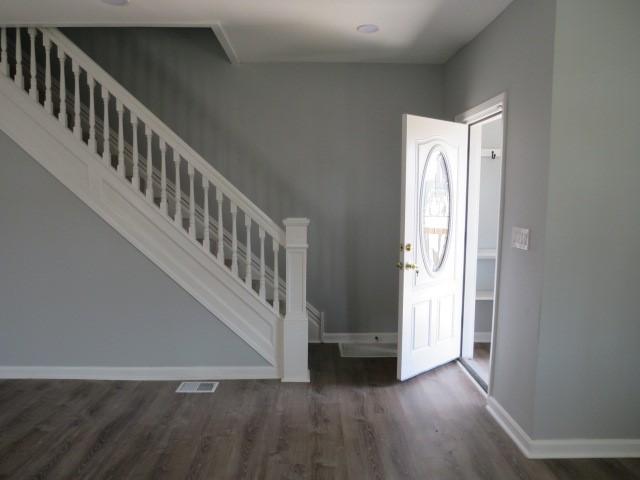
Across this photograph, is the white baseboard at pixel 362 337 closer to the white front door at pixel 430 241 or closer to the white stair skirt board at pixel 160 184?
the white stair skirt board at pixel 160 184

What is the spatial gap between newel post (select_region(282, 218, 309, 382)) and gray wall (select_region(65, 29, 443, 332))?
0.98 metres

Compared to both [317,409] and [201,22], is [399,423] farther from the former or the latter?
[201,22]

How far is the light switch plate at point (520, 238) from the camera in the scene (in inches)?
101

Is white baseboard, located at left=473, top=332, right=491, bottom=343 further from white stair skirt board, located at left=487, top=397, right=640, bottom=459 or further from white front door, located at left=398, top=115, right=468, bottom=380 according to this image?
white stair skirt board, located at left=487, top=397, right=640, bottom=459

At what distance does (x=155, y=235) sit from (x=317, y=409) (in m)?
1.72

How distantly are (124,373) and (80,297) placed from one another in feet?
2.20

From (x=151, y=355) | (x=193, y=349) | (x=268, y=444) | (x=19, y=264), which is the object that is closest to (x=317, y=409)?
(x=268, y=444)

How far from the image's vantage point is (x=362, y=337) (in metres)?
4.42

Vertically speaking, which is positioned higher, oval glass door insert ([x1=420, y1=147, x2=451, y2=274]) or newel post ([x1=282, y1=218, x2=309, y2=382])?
oval glass door insert ([x1=420, y1=147, x2=451, y2=274])

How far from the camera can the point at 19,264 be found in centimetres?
337

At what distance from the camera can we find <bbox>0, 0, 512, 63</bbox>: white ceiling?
113 inches

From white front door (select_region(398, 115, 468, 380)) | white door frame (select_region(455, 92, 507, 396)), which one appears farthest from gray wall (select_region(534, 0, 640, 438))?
white front door (select_region(398, 115, 468, 380))

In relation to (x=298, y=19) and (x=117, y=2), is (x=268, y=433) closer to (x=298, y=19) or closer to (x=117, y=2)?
(x=298, y=19)

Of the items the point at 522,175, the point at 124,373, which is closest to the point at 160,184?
the point at 124,373
